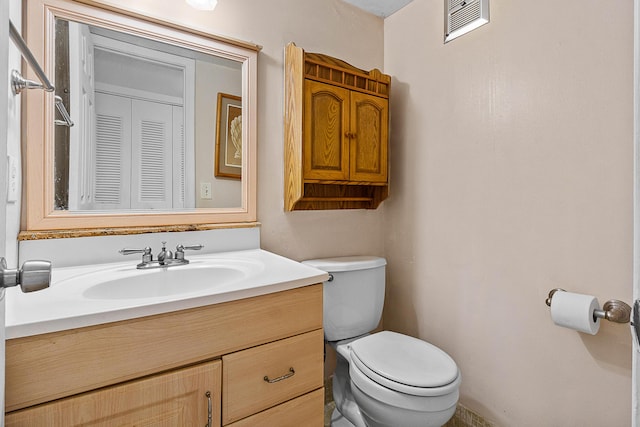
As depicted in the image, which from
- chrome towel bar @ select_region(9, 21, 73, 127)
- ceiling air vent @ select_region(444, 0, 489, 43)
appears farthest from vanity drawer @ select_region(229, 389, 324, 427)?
ceiling air vent @ select_region(444, 0, 489, 43)

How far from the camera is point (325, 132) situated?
155 cm

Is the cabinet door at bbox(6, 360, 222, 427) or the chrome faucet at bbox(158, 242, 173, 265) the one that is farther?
the chrome faucet at bbox(158, 242, 173, 265)

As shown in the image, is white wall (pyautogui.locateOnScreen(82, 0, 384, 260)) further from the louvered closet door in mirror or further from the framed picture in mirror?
the louvered closet door in mirror

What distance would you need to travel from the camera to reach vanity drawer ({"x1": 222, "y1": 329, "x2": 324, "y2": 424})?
2.86ft

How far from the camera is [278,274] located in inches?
40.6

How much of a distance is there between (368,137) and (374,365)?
1.06 m

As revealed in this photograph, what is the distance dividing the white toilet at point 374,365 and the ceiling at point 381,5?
1.37m

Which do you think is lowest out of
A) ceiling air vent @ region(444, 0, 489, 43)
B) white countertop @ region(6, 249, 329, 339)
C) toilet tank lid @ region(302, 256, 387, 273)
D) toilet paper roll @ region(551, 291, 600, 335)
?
toilet paper roll @ region(551, 291, 600, 335)

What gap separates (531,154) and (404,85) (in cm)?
80

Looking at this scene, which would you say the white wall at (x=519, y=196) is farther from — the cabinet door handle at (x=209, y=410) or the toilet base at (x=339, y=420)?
the cabinet door handle at (x=209, y=410)

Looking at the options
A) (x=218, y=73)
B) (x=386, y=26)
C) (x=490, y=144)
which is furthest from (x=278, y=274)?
(x=386, y=26)

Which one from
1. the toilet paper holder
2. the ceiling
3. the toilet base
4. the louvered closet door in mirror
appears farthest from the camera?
the ceiling

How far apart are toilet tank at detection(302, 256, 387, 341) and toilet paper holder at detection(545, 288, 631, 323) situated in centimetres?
83

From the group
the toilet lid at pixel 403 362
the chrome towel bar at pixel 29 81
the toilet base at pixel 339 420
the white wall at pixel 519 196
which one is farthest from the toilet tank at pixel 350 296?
the chrome towel bar at pixel 29 81
